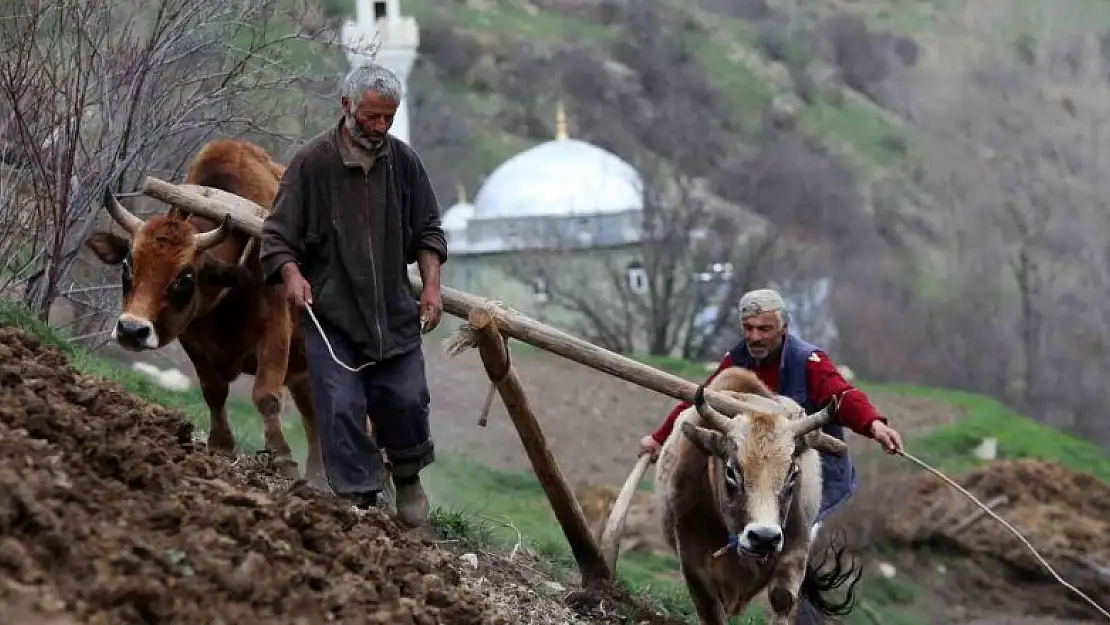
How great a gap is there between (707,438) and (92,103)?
5012 millimetres

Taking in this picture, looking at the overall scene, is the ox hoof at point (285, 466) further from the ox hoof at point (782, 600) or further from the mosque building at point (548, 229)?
the mosque building at point (548, 229)

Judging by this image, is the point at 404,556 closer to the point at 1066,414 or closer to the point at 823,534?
the point at 823,534

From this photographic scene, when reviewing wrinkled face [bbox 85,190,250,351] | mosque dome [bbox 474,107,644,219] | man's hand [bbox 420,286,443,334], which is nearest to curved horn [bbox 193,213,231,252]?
wrinkled face [bbox 85,190,250,351]

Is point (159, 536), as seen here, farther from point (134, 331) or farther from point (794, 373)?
point (794, 373)

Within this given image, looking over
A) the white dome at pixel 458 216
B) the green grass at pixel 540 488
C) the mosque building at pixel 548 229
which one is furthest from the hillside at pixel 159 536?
the white dome at pixel 458 216

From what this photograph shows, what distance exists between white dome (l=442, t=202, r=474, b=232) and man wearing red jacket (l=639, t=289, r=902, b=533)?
46.6 m

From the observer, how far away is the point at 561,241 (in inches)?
2057

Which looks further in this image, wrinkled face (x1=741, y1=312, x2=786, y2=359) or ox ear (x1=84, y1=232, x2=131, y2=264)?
ox ear (x1=84, y1=232, x2=131, y2=264)

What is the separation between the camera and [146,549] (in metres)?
4.91

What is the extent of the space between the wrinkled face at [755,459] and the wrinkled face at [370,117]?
6.02 feet

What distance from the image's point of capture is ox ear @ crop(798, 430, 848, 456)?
7786 millimetres

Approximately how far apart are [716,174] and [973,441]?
115ft

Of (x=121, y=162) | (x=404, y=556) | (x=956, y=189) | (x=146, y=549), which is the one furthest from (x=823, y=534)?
(x=956, y=189)

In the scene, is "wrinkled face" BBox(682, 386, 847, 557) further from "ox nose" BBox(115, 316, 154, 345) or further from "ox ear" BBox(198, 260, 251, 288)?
"ox nose" BBox(115, 316, 154, 345)
